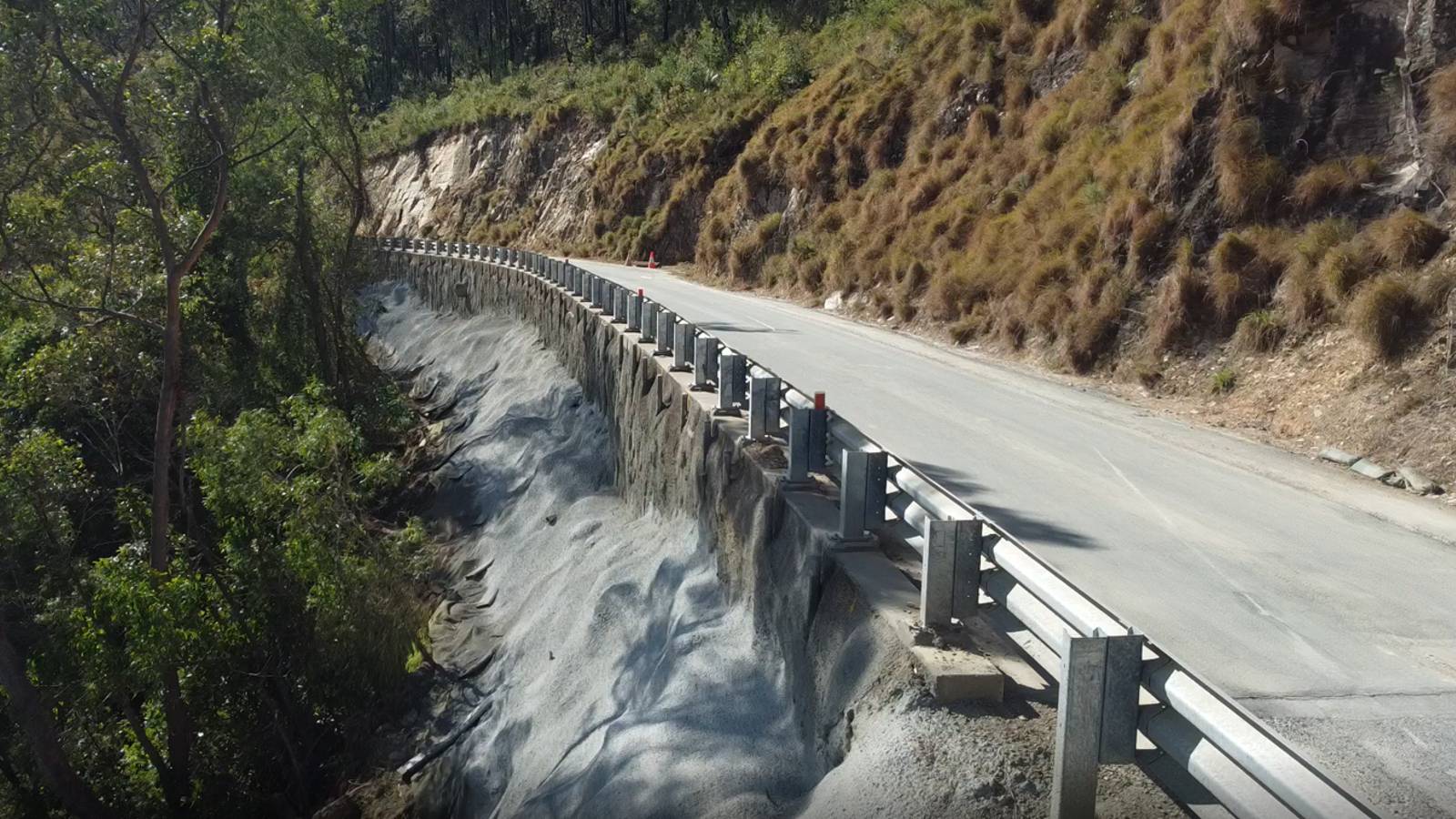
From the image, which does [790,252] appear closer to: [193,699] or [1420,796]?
[193,699]

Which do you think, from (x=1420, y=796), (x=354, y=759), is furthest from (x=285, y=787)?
(x=1420, y=796)

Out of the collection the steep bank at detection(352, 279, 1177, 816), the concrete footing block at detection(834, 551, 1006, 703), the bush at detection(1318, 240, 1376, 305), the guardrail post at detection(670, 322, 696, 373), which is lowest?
the steep bank at detection(352, 279, 1177, 816)

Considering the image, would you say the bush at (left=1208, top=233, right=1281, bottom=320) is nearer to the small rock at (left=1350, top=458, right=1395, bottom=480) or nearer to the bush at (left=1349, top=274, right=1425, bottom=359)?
the bush at (left=1349, top=274, right=1425, bottom=359)

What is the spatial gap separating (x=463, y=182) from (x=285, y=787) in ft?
149

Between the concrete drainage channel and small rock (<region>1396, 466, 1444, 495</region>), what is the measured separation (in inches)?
208

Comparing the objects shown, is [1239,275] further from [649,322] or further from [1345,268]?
[649,322]

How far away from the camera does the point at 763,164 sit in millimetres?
31906

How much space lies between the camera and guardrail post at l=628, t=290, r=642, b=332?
16062 mm

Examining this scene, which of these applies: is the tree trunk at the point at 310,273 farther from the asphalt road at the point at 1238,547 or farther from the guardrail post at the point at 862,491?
the guardrail post at the point at 862,491

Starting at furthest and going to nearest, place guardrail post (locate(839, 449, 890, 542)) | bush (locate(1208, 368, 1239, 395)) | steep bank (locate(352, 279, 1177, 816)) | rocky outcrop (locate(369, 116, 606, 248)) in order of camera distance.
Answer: rocky outcrop (locate(369, 116, 606, 248)) → bush (locate(1208, 368, 1239, 395)) → guardrail post (locate(839, 449, 890, 542)) → steep bank (locate(352, 279, 1177, 816))

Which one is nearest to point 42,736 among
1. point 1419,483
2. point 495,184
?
point 1419,483

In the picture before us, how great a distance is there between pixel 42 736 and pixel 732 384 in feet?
32.7

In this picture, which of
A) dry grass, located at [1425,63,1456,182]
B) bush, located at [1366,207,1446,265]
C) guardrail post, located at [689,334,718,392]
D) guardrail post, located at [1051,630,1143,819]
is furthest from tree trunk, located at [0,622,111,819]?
A: dry grass, located at [1425,63,1456,182]

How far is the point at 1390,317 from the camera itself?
11.2 m
